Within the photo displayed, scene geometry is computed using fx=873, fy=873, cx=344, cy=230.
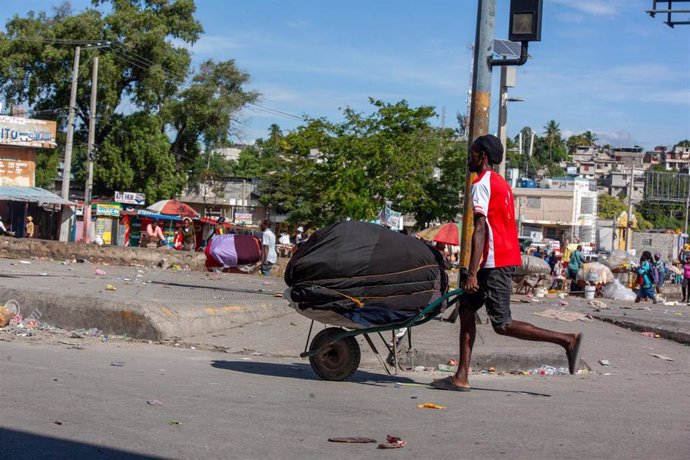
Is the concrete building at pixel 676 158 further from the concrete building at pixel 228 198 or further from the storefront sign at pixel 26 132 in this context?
the storefront sign at pixel 26 132

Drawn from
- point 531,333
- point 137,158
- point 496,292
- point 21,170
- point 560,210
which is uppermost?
point 137,158

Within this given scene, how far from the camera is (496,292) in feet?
21.3

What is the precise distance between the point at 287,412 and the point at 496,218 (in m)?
2.29

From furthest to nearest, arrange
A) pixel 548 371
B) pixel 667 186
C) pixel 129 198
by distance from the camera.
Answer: pixel 667 186 → pixel 129 198 → pixel 548 371

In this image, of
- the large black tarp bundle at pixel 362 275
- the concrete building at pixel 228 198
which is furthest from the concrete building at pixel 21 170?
the large black tarp bundle at pixel 362 275

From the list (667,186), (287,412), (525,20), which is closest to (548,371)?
(525,20)

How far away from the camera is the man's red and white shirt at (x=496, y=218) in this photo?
651cm

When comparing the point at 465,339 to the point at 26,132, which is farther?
the point at 26,132

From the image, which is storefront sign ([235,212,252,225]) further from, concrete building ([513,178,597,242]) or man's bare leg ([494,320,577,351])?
man's bare leg ([494,320,577,351])

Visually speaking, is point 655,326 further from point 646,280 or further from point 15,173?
point 15,173

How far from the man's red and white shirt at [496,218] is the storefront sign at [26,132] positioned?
40.8 meters

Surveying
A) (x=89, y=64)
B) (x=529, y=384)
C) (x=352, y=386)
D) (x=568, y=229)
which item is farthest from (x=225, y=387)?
(x=568, y=229)

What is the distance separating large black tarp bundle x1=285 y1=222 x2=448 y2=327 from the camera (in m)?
6.80

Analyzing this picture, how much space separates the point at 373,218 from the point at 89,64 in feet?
72.6
